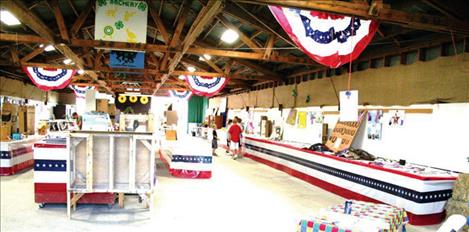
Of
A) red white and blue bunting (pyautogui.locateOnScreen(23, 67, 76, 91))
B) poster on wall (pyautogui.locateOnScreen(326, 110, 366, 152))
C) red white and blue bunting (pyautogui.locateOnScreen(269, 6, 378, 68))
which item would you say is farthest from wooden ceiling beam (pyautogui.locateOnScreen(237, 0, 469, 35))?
red white and blue bunting (pyautogui.locateOnScreen(23, 67, 76, 91))

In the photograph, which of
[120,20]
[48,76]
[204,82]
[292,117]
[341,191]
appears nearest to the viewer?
[120,20]

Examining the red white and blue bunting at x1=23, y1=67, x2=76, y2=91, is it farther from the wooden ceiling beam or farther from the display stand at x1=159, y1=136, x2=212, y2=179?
the wooden ceiling beam

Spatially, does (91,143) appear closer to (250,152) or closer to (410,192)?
(410,192)

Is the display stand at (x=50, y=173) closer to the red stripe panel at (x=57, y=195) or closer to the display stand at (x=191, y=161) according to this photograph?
the red stripe panel at (x=57, y=195)

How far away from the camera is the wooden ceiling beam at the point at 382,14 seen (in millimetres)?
3605

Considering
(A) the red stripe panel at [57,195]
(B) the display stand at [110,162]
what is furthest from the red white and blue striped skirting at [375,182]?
(A) the red stripe panel at [57,195]

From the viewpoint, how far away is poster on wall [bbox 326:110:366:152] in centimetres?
704

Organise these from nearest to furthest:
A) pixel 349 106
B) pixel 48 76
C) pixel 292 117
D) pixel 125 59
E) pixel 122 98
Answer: pixel 349 106 < pixel 125 59 < pixel 292 117 < pixel 48 76 < pixel 122 98

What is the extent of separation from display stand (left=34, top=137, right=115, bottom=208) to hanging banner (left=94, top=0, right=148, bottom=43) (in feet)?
7.46

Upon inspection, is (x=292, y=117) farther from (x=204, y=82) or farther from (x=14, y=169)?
(x=14, y=169)

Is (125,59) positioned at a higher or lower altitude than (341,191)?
higher

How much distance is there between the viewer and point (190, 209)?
5.27 metres

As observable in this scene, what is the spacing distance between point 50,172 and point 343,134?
5.99m

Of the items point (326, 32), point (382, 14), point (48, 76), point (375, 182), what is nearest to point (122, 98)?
point (48, 76)
